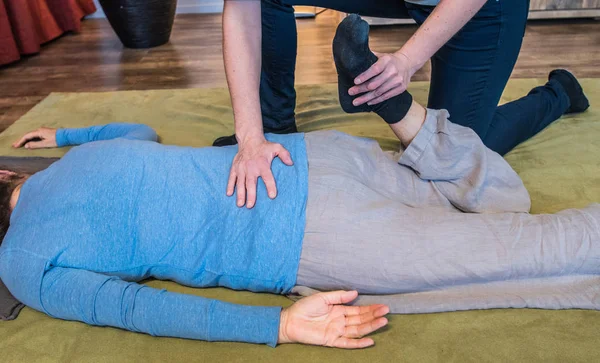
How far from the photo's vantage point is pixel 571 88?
162 centimetres

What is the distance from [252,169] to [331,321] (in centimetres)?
32

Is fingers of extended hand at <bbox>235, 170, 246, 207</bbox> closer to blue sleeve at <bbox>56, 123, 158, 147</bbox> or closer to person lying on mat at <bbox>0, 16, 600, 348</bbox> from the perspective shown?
person lying on mat at <bbox>0, 16, 600, 348</bbox>

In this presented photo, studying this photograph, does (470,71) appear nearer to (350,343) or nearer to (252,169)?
(252,169)

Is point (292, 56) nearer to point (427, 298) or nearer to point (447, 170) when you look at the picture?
point (447, 170)

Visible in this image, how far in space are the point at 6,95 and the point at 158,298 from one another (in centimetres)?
196

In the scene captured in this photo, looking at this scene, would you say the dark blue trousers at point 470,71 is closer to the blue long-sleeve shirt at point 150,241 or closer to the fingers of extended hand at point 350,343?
the blue long-sleeve shirt at point 150,241

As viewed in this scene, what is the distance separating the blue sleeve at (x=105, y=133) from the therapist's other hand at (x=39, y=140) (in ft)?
0.09

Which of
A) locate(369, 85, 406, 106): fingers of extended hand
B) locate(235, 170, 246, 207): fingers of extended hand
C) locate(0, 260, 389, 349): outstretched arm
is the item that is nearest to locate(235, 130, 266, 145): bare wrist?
locate(235, 170, 246, 207): fingers of extended hand

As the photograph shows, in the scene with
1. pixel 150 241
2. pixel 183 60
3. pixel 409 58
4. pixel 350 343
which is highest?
pixel 409 58

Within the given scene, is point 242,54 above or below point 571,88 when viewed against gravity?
above

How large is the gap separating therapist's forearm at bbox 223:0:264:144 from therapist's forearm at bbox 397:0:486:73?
345 millimetres

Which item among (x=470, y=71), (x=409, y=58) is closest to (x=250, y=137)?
(x=409, y=58)

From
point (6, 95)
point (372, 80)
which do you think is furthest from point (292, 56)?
point (6, 95)

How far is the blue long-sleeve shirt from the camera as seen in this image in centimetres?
87
